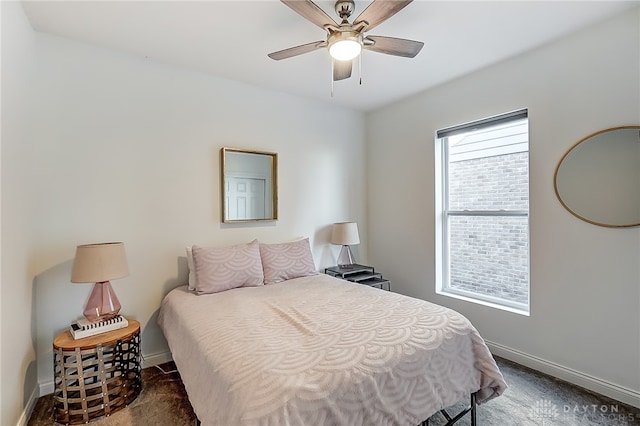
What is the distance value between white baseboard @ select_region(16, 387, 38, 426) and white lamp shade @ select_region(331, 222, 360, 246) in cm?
266

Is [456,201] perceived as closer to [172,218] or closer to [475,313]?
[475,313]

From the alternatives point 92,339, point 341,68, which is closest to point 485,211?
point 341,68

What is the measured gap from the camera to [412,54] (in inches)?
80.3

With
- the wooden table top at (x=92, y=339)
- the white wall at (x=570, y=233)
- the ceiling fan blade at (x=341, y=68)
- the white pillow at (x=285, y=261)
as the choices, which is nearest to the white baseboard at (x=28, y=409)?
the wooden table top at (x=92, y=339)

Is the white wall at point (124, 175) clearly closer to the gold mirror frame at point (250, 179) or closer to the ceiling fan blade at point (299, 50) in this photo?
the gold mirror frame at point (250, 179)

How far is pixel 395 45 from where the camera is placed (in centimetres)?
193

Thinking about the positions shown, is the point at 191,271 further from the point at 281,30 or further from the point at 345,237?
the point at 281,30

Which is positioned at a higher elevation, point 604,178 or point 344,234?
point 604,178

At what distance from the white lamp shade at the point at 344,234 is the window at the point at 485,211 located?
887mm

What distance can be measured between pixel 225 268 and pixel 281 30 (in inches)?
72.6

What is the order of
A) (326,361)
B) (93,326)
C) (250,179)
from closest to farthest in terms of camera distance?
(326,361) < (93,326) < (250,179)

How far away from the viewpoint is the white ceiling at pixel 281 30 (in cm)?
193

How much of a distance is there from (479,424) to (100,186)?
3.05 m

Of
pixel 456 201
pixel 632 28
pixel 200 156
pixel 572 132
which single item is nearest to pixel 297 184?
pixel 200 156
